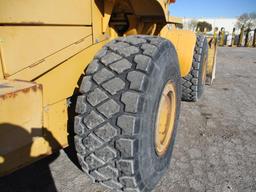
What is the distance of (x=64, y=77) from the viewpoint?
5.39 ft

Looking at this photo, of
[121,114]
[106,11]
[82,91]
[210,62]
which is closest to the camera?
[121,114]

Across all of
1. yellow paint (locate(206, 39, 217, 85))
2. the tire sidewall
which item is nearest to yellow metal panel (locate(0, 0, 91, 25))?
the tire sidewall

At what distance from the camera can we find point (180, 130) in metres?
3.09

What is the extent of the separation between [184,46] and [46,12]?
2.32 meters

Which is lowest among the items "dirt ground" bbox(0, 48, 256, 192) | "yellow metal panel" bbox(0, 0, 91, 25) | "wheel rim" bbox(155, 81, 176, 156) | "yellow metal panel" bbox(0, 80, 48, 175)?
"dirt ground" bbox(0, 48, 256, 192)

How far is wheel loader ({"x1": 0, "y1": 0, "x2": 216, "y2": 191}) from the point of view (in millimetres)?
1202

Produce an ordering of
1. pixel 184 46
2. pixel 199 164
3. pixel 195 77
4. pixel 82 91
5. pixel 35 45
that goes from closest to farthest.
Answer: pixel 35 45, pixel 82 91, pixel 199 164, pixel 184 46, pixel 195 77

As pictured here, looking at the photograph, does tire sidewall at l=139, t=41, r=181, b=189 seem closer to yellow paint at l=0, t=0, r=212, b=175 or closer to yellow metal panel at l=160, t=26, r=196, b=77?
yellow paint at l=0, t=0, r=212, b=175

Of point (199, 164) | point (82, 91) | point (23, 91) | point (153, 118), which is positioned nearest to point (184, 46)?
point (199, 164)

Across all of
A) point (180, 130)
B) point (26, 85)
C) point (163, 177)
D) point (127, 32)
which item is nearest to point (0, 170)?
point (26, 85)

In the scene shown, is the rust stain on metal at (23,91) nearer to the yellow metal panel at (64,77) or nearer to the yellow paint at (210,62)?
the yellow metal panel at (64,77)

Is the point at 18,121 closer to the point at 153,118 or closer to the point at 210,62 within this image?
the point at 153,118

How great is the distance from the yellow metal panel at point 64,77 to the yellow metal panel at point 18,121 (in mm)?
275

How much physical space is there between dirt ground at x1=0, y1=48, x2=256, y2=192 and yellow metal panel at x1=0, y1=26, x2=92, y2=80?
1086 millimetres
